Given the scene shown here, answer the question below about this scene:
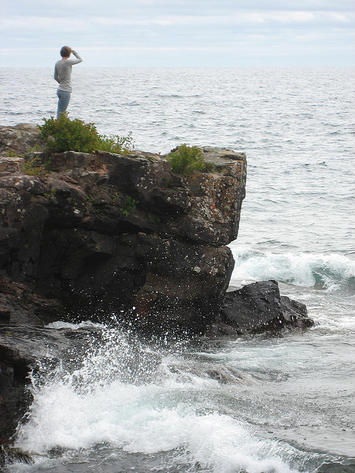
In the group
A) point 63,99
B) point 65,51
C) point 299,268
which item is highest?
point 65,51

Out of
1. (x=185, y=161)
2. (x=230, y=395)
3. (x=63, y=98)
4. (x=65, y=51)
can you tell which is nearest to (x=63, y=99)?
(x=63, y=98)

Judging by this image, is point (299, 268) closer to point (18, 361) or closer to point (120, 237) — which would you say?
point (120, 237)

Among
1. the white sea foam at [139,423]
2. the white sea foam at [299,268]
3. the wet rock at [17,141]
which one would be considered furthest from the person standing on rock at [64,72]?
the white sea foam at [139,423]

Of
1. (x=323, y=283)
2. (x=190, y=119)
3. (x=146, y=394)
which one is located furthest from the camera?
(x=190, y=119)

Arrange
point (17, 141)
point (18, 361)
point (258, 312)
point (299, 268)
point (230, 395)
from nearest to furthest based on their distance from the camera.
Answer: point (18, 361)
point (230, 395)
point (17, 141)
point (258, 312)
point (299, 268)

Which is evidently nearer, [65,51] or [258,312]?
[258,312]

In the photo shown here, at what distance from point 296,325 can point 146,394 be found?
611cm

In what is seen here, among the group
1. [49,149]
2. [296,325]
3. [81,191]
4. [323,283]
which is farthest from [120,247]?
[323,283]

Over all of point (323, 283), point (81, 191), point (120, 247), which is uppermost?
point (81, 191)

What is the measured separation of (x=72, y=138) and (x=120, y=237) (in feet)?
7.35

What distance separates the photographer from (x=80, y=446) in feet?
30.7

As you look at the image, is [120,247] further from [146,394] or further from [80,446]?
[80,446]

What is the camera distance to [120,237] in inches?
545

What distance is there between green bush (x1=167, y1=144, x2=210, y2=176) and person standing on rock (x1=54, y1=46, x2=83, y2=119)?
428 centimetres
